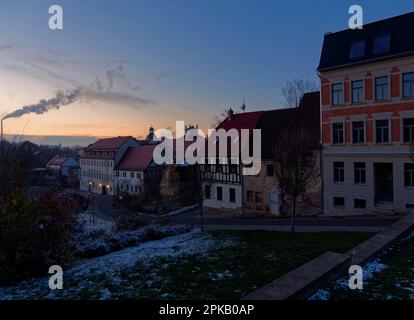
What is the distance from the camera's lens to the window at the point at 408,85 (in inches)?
889

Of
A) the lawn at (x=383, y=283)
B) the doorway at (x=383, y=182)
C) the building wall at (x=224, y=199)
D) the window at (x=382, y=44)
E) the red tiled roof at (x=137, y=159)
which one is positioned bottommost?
the building wall at (x=224, y=199)

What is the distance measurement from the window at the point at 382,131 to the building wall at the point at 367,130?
238mm

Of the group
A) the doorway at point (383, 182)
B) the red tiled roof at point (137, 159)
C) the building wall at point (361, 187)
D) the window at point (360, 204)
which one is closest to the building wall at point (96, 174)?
the red tiled roof at point (137, 159)

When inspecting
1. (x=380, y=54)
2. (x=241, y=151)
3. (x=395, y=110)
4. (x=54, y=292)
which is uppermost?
(x=380, y=54)

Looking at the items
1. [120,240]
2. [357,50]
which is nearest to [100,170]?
[357,50]

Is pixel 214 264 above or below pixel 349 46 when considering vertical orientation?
below

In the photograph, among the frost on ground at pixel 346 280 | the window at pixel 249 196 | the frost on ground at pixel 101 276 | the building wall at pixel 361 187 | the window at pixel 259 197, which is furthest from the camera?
the window at pixel 249 196

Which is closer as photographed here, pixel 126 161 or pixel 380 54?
pixel 380 54

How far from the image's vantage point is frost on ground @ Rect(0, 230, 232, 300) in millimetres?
7812

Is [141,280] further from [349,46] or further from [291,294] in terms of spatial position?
[349,46]

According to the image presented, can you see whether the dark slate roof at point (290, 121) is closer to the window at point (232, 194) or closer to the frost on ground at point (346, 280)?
the window at point (232, 194)
